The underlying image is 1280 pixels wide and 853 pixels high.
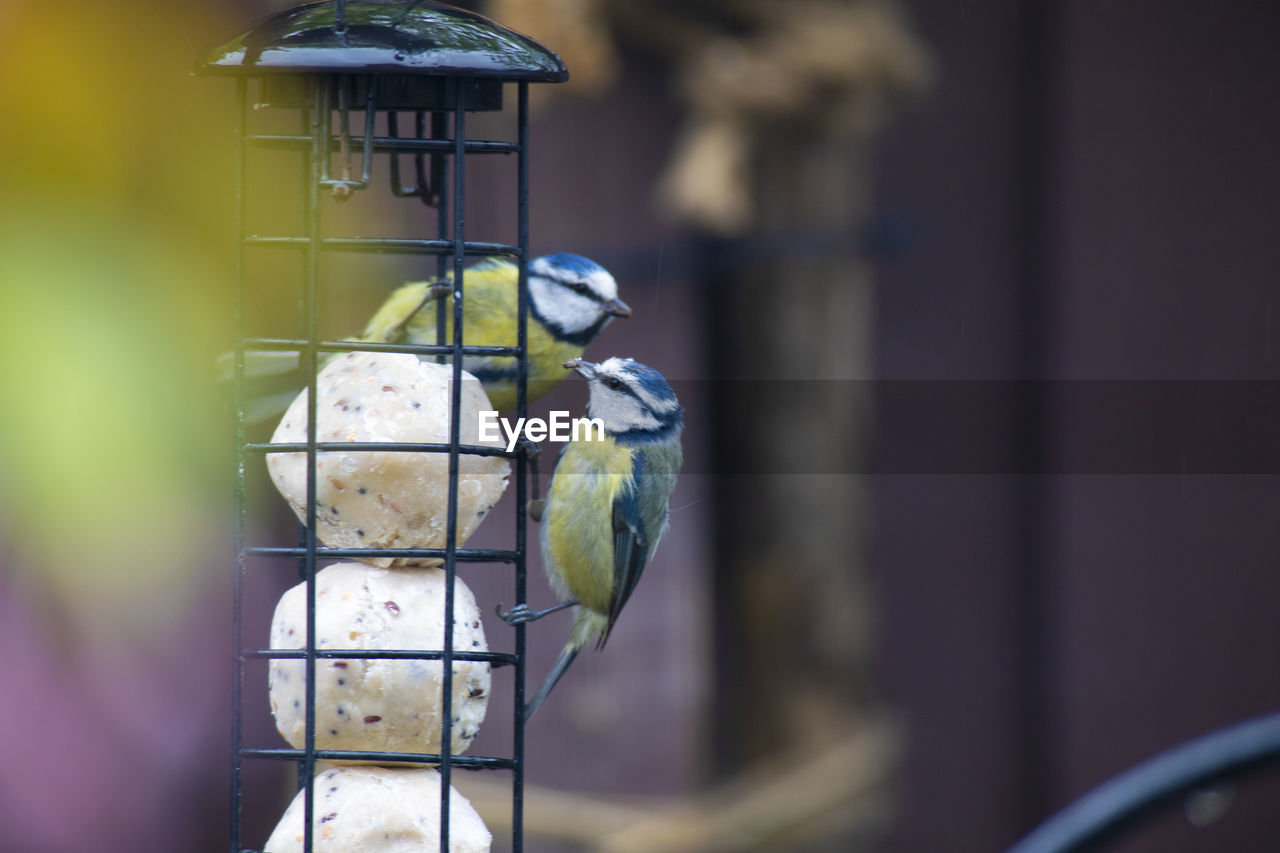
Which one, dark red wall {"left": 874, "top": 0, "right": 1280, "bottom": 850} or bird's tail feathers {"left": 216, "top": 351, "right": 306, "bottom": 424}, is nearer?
bird's tail feathers {"left": 216, "top": 351, "right": 306, "bottom": 424}

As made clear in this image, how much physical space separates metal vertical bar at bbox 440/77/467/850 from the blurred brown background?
4.67 feet

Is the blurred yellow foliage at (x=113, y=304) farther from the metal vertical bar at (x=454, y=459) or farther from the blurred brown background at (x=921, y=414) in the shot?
the metal vertical bar at (x=454, y=459)

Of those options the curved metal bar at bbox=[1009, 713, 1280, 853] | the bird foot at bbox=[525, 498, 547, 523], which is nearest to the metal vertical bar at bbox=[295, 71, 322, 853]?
the bird foot at bbox=[525, 498, 547, 523]

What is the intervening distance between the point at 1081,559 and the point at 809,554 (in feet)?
2.35

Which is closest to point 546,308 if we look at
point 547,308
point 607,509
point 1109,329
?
point 547,308

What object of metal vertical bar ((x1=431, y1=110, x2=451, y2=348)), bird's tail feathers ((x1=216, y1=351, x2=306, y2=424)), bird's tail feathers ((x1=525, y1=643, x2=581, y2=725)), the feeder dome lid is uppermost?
the feeder dome lid

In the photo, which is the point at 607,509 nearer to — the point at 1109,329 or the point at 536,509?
the point at 536,509

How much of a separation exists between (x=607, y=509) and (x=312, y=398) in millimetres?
732

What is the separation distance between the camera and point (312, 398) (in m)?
Answer: 1.40

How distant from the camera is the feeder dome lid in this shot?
130cm

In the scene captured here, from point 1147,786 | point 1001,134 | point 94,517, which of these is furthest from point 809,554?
point 1147,786

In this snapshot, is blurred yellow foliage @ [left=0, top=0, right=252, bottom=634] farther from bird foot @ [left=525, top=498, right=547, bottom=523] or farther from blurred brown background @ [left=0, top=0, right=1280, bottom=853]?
bird foot @ [left=525, top=498, right=547, bottom=523]

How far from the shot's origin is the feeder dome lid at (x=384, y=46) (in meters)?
1.30

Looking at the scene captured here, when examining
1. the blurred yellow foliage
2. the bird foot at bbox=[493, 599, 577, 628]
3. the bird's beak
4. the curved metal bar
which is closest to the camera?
the curved metal bar
